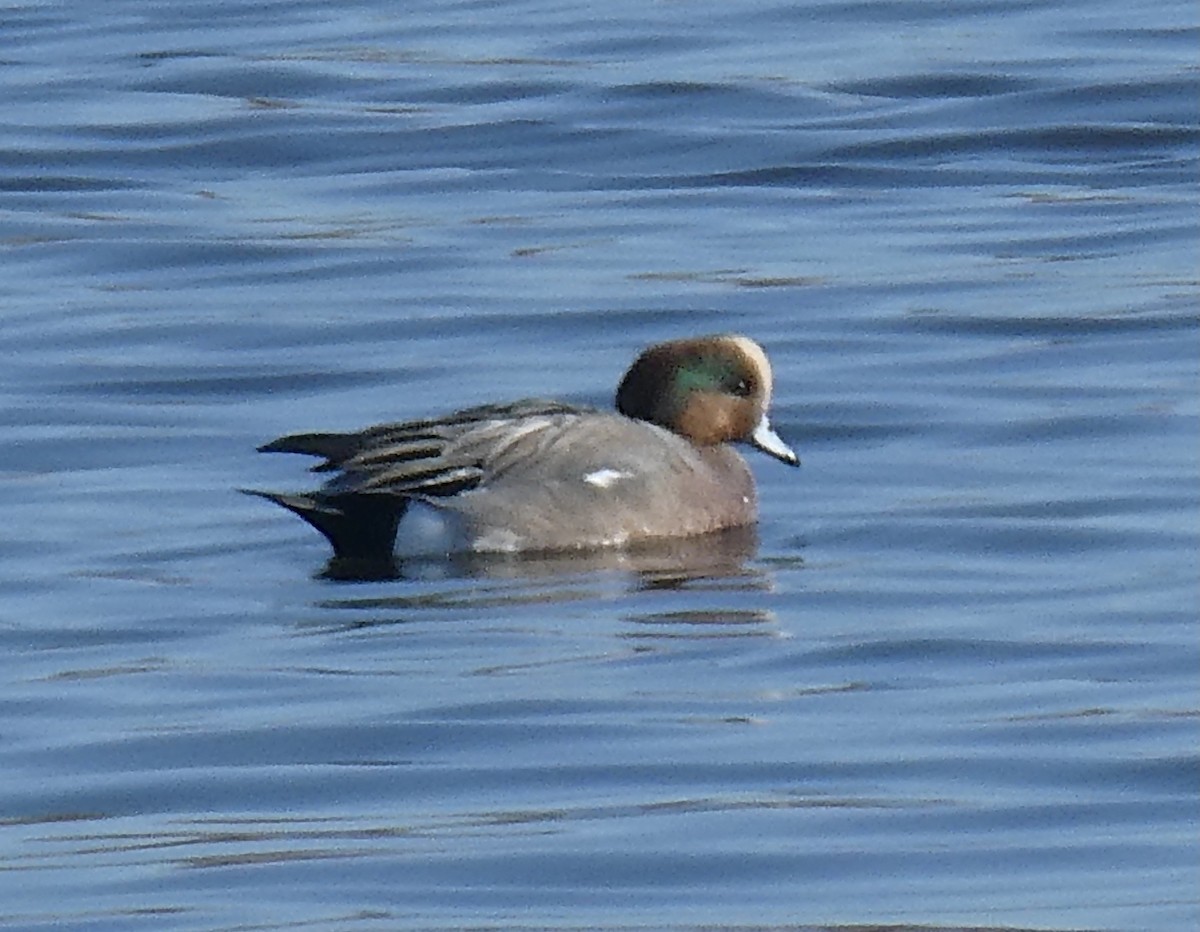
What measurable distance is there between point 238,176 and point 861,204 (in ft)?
9.42

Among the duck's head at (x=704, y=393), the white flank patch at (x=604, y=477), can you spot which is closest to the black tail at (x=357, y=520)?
the white flank patch at (x=604, y=477)

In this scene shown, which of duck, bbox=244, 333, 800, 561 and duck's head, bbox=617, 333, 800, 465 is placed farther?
duck's head, bbox=617, 333, 800, 465

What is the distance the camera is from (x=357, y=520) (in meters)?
9.54

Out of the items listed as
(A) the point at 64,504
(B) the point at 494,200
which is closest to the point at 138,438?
(A) the point at 64,504

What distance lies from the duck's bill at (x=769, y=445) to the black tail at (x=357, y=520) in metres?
1.15

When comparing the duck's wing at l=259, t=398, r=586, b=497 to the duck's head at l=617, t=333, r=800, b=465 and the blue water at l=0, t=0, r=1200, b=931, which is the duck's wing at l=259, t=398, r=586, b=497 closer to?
the blue water at l=0, t=0, r=1200, b=931

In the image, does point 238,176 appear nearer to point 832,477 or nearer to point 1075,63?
point 1075,63

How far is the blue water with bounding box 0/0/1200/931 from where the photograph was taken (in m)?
6.44

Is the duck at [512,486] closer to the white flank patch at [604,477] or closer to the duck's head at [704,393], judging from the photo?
the white flank patch at [604,477]

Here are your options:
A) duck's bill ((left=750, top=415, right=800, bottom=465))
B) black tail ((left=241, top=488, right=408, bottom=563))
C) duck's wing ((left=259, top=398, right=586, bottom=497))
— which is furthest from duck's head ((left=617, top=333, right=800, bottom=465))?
black tail ((left=241, top=488, right=408, bottom=563))

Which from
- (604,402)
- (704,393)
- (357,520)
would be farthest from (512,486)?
(604,402)

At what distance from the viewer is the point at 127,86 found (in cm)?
1884

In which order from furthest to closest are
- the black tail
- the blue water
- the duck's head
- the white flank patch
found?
the duck's head < the white flank patch < the black tail < the blue water

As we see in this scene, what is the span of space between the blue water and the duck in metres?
0.15
